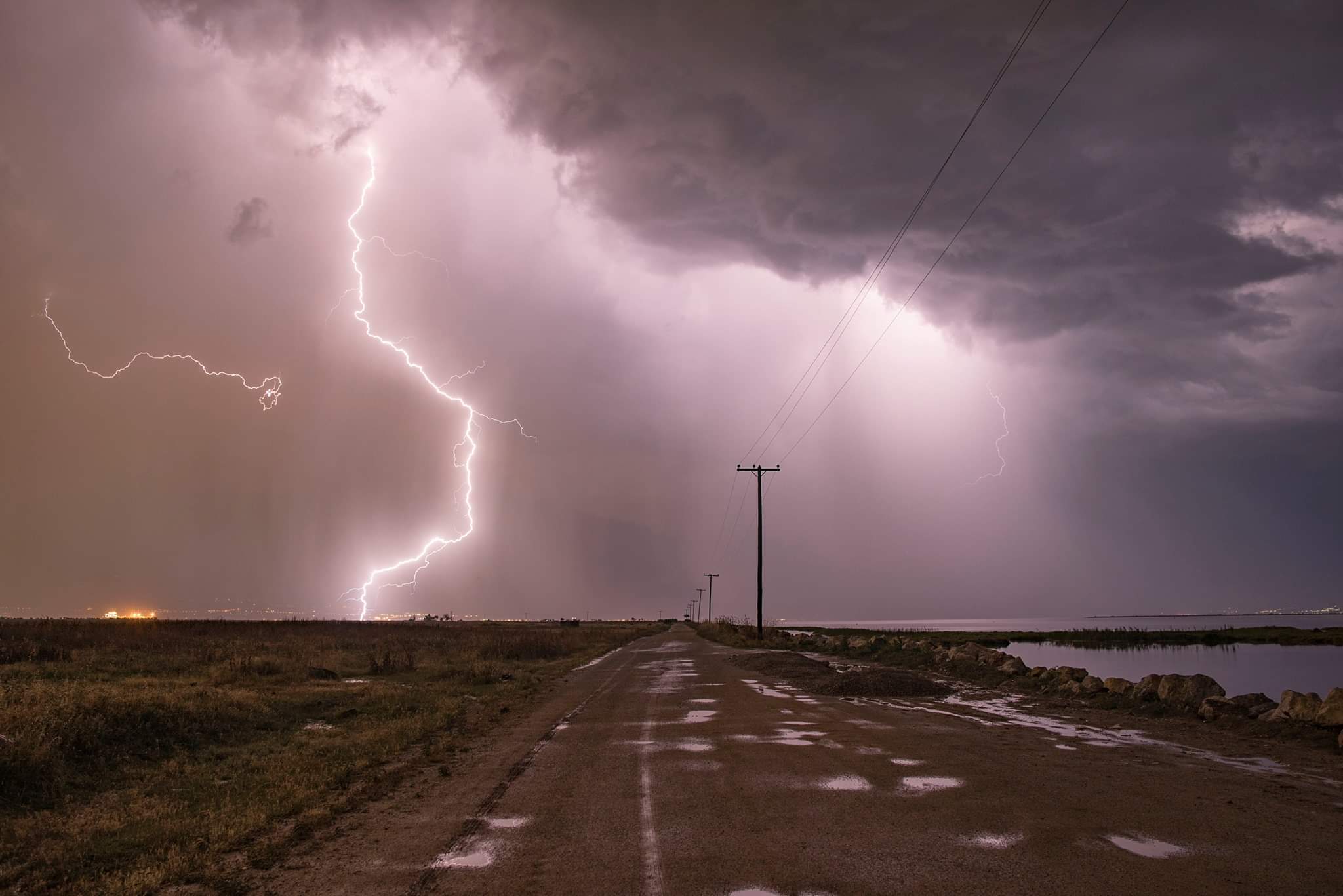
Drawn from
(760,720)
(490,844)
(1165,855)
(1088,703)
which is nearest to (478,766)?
(490,844)

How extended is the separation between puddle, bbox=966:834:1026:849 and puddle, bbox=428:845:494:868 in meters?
4.26

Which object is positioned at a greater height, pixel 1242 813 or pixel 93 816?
pixel 1242 813

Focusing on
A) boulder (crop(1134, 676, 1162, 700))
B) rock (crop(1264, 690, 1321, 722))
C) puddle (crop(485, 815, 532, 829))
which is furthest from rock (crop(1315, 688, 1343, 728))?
puddle (crop(485, 815, 532, 829))

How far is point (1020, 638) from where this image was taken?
8212cm

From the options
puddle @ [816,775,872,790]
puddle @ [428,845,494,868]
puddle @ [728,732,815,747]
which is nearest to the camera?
puddle @ [428,845,494,868]

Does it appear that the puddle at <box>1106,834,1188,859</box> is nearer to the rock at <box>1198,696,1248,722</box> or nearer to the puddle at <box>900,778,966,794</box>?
the puddle at <box>900,778,966,794</box>

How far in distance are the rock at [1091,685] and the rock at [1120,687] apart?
22 centimetres

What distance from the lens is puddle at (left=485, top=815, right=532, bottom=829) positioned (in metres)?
7.85

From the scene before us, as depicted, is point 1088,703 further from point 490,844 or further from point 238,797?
point 238,797

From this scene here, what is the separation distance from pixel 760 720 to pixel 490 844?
923cm

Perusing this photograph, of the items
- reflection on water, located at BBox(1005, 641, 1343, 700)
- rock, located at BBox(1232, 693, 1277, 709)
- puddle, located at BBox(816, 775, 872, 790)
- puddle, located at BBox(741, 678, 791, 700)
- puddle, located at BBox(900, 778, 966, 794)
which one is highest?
rock, located at BBox(1232, 693, 1277, 709)

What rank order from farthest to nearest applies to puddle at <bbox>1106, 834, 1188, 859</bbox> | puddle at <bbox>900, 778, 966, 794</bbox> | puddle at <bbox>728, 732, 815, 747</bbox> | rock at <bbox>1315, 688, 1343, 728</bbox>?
rock at <bbox>1315, 688, 1343, 728</bbox> < puddle at <bbox>728, 732, 815, 747</bbox> < puddle at <bbox>900, 778, 966, 794</bbox> < puddle at <bbox>1106, 834, 1188, 859</bbox>

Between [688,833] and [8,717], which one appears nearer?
[688,833]

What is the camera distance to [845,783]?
954 centimetres
